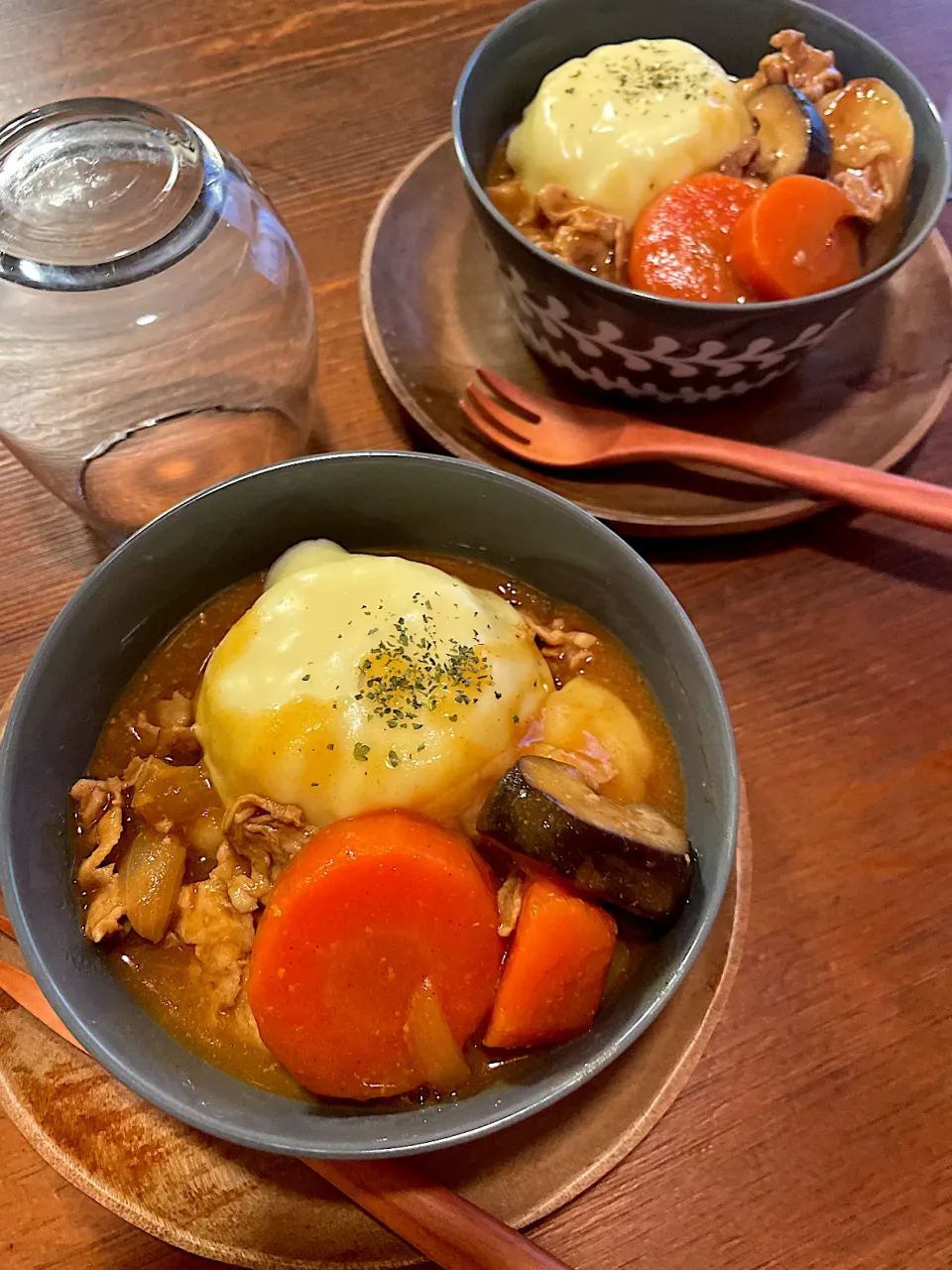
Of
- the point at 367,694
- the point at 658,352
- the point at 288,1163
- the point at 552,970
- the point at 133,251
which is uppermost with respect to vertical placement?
the point at 133,251

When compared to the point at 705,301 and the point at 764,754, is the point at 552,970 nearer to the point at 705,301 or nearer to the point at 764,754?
the point at 764,754

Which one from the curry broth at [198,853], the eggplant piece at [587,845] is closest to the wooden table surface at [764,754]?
the curry broth at [198,853]

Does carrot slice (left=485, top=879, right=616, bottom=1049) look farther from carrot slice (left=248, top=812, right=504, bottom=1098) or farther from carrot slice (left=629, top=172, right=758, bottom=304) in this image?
carrot slice (left=629, top=172, right=758, bottom=304)

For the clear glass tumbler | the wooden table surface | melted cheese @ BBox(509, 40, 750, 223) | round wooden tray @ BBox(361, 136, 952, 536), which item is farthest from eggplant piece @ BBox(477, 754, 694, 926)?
melted cheese @ BBox(509, 40, 750, 223)

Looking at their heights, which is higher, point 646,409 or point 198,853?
point 646,409

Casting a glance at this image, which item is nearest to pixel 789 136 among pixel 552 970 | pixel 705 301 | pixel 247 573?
pixel 705 301

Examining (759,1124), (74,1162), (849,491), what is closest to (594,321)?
(849,491)

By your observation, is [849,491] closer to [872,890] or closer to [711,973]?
[872,890]
